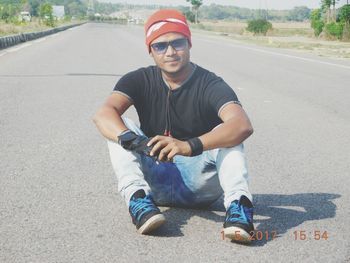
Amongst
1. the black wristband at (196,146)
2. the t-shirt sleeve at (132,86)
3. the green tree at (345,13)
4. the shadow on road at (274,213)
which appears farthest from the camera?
the green tree at (345,13)

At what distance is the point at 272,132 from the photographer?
7.30 metres

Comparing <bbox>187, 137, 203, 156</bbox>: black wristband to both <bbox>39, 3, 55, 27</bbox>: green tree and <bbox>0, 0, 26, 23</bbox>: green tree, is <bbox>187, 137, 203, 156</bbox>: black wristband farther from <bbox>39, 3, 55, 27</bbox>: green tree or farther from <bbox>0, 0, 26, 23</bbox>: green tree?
<bbox>39, 3, 55, 27</bbox>: green tree

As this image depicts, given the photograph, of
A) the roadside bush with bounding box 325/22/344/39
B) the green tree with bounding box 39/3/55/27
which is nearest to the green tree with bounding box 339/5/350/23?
the roadside bush with bounding box 325/22/344/39

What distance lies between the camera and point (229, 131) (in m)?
3.57

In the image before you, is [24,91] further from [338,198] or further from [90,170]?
[338,198]

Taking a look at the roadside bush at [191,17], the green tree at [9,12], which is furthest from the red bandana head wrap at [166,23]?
the roadside bush at [191,17]

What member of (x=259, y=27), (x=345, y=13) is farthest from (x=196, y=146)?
(x=259, y=27)

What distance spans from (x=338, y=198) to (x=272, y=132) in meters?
2.81

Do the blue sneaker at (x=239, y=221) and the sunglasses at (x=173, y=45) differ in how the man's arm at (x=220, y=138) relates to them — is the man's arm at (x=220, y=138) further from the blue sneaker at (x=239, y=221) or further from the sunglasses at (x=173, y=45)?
the sunglasses at (x=173, y=45)

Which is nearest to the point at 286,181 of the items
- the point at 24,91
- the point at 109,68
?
the point at 24,91

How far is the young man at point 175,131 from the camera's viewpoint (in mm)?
3559

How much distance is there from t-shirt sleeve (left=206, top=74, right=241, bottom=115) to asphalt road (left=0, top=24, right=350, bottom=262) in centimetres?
74

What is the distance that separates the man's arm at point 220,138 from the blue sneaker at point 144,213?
32 centimetres

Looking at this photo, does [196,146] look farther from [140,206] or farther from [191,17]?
[191,17]
